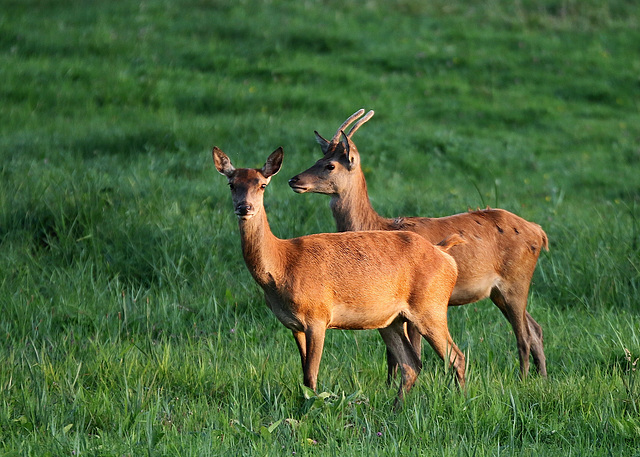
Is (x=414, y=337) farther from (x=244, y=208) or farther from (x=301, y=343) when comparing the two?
(x=244, y=208)

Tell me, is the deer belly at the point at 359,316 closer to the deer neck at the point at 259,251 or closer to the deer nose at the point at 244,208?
the deer neck at the point at 259,251

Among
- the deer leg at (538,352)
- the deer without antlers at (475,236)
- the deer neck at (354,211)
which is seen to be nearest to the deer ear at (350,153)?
the deer without antlers at (475,236)

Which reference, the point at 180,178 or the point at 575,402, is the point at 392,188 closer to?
the point at 180,178

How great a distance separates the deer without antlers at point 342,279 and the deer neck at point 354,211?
1096mm

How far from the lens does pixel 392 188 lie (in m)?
11.2

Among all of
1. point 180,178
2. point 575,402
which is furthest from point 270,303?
point 180,178

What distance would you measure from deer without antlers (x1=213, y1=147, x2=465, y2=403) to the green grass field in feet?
1.04

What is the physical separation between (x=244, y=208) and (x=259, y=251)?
32 cm

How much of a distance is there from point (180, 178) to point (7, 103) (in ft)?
17.4

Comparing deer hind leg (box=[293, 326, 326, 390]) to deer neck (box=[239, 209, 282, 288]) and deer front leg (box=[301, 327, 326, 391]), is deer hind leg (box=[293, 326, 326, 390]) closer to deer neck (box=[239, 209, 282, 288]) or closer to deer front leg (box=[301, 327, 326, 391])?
deer front leg (box=[301, 327, 326, 391])

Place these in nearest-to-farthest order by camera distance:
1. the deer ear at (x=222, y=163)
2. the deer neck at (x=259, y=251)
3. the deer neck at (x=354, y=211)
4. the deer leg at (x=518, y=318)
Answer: the deer neck at (x=259, y=251)
the deer ear at (x=222, y=163)
the deer leg at (x=518, y=318)
the deer neck at (x=354, y=211)

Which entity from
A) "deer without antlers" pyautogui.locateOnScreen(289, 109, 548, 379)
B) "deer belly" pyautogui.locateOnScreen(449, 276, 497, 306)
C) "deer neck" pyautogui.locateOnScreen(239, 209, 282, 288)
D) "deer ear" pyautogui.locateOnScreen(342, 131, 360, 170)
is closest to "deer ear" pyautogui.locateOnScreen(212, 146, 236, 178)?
"deer neck" pyautogui.locateOnScreen(239, 209, 282, 288)

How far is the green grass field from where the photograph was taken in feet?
15.4

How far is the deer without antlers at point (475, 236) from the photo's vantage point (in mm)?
6043
